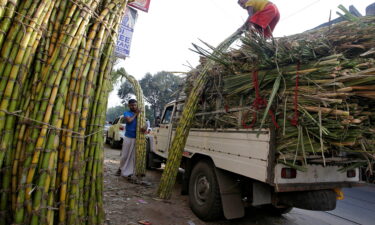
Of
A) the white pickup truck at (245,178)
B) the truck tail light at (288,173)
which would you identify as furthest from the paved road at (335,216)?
the truck tail light at (288,173)

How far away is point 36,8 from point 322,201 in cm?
328

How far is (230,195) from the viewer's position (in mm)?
3221

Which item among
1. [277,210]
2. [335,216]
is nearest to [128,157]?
[277,210]

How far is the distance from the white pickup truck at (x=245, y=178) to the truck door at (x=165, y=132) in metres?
1.09

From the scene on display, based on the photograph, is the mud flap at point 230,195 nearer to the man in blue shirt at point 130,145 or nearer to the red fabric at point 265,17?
the red fabric at point 265,17

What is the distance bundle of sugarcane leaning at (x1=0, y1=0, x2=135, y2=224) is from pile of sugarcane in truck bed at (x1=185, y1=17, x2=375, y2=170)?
181 cm

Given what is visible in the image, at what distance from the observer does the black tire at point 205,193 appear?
10.9 ft

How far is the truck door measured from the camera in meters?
5.38

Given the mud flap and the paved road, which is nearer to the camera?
the mud flap

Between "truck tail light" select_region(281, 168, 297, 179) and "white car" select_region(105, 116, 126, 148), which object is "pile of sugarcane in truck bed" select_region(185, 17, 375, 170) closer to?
"truck tail light" select_region(281, 168, 297, 179)

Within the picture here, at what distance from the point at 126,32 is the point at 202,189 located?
9.95 ft

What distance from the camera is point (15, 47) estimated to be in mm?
1363

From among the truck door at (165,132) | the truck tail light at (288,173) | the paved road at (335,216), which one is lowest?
the paved road at (335,216)

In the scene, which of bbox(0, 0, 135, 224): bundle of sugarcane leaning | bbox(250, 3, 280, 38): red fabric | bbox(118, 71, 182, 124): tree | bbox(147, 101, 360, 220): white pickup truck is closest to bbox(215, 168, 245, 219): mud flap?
bbox(147, 101, 360, 220): white pickup truck
